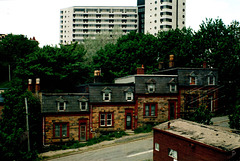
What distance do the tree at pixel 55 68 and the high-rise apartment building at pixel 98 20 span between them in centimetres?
5825

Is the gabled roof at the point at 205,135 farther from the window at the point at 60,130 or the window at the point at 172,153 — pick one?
the window at the point at 60,130

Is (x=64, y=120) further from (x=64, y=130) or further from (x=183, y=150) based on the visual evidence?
(x=183, y=150)

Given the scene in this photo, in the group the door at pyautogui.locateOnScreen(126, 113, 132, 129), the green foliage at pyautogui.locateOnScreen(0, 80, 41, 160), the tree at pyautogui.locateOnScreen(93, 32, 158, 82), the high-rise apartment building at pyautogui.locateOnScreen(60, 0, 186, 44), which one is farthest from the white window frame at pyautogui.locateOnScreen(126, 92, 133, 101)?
the high-rise apartment building at pyautogui.locateOnScreen(60, 0, 186, 44)

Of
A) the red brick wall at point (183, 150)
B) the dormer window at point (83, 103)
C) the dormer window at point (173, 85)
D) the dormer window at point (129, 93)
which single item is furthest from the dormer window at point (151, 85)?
the red brick wall at point (183, 150)

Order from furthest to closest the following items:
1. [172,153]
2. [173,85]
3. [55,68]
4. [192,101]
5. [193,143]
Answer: [55,68] → [192,101] → [173,85] → [172,153] → [193,143]

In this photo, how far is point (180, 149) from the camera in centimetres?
1812

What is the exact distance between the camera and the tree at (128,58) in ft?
170

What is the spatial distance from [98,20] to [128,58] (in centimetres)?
6337

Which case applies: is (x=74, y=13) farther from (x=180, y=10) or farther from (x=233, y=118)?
(x=233, y=118)

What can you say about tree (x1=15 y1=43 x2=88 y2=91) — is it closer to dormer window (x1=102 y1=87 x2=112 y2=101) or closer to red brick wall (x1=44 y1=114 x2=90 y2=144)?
red brick wall (x1=44 y1=114 x2=90 y2=144)

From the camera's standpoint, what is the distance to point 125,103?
34.8 meters

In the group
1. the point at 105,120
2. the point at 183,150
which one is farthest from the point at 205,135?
the point at 105,120

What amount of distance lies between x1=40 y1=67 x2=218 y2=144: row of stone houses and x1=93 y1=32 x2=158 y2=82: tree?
510 inches

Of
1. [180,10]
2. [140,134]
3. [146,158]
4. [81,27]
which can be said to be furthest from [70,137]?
[81,27]
